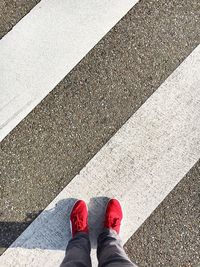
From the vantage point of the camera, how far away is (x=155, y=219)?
3697 millimetres

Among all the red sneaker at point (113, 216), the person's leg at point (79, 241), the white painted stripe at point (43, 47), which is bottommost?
the red sneaker at point (113, 216)

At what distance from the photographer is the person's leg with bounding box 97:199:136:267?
3.20 metres

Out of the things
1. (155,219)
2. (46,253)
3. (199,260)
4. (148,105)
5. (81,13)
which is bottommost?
(199,260)

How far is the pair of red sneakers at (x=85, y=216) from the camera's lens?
3568mm

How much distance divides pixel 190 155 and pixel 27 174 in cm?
142

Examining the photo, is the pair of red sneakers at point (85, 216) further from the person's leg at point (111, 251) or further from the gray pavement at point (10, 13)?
the gray pavement at point (10, 13)

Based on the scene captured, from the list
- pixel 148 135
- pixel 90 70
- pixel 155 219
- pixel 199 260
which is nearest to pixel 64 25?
pixel 90 70

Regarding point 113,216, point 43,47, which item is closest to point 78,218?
point 113,216

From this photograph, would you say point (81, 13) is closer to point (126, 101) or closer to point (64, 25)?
point (64, 25)

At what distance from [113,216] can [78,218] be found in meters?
0.29

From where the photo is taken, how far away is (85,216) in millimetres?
3613

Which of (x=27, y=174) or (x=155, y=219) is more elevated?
(x=27, y=174)

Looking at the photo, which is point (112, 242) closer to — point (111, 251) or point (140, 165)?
point (111, 251)

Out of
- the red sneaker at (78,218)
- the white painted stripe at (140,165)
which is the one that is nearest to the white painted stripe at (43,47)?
the white painted stripe at (140,165)
